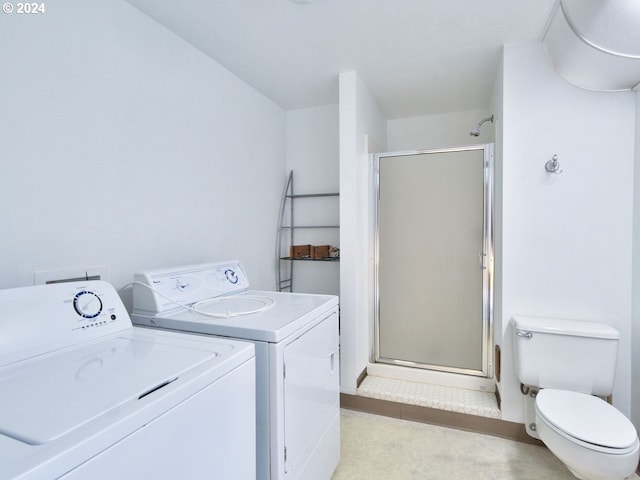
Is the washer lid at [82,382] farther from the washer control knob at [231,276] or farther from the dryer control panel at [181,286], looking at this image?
the washer control knob at [231,276]

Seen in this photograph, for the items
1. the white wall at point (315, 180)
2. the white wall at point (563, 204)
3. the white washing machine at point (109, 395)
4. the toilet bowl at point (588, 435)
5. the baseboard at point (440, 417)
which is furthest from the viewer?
the white wall at point (315, 180)

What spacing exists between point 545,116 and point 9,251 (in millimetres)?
2600

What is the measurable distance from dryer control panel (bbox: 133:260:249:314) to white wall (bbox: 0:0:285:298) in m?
0.21

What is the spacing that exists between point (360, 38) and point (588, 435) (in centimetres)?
221

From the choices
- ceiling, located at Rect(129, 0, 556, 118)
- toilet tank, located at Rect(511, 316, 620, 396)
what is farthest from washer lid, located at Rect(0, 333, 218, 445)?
toilet tank, located at Rect(511, 316, 620, 396)

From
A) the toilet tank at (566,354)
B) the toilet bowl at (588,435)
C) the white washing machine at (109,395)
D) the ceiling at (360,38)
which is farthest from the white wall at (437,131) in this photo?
the white washing machine at (109,395)

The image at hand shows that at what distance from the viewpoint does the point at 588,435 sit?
4.44ft

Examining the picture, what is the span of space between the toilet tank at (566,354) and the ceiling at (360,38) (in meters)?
1.62

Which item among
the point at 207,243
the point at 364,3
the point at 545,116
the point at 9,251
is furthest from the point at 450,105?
the point at 9,251

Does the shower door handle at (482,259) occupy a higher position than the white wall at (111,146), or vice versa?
the white wall at (111,146)

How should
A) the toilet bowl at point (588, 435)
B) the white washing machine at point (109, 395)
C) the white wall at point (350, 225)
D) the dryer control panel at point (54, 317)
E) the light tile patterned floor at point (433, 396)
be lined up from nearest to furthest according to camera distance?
the white washing machine at point (109, 395)
the dryer control panel at point (54, 317)
the toilet bowl at point (588, 435)
the light tile patterned floor at point (433, 396)
the white wall at point (350, 225)

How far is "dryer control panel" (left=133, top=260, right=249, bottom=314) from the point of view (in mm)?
1399

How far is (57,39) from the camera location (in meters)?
1.29

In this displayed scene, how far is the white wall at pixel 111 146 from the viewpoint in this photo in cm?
119
